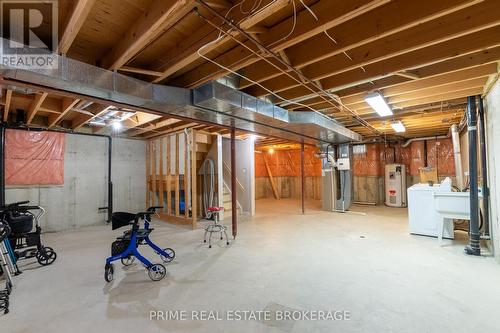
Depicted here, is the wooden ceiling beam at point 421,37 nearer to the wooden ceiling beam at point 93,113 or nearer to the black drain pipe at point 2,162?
the wooden ceiling beam at point 93,113

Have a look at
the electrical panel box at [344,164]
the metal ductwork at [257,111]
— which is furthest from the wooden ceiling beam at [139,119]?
the electrical panel box at [344,164]

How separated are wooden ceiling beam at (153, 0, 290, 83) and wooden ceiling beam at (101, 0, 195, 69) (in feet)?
0.77

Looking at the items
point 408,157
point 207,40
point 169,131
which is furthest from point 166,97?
point 408,157

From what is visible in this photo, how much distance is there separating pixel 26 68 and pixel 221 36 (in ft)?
5.06

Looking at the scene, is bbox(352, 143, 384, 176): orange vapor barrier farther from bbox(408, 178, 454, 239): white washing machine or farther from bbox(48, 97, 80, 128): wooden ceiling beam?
bbox(48, 97, 80, 128): wooden ceiling beam

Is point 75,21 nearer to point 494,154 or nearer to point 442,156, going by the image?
point 494,154

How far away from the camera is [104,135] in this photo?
586cm

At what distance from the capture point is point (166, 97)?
2750 millimetres

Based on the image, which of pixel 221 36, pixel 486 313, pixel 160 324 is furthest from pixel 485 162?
pixel 160 324

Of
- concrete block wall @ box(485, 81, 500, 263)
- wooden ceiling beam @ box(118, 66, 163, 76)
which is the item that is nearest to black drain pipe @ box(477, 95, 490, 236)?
concrete block wall @ box(485, 81, 500, 263)

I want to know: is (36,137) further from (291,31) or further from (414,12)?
(414,12)

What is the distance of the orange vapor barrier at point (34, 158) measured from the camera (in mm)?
4520

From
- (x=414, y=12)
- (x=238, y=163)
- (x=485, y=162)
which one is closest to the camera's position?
(x=414, y=12)

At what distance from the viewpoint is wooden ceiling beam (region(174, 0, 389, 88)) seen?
164cm
